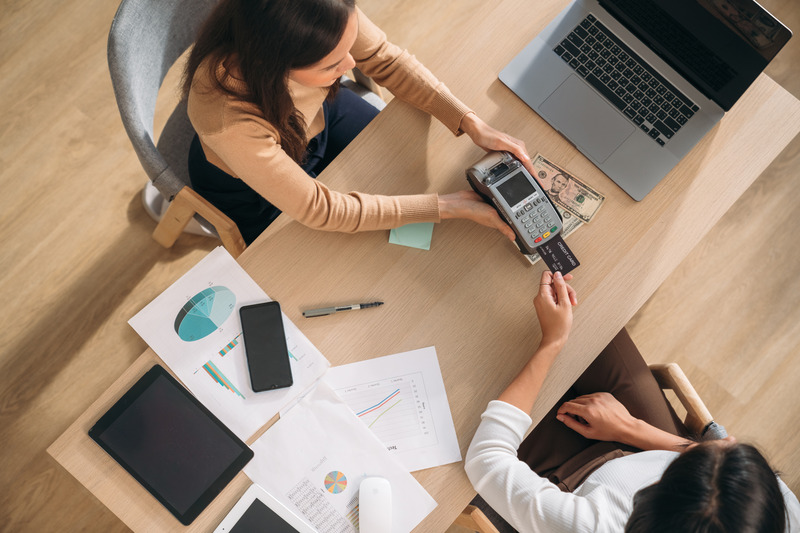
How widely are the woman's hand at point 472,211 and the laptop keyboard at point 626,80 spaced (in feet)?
1.16

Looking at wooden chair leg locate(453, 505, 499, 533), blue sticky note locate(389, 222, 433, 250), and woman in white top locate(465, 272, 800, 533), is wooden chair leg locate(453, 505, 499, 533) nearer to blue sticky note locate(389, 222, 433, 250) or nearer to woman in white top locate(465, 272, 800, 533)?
woman in white top locate(465, 272, 800, 533)

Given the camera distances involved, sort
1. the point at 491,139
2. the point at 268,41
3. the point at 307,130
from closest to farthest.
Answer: the point at 268,41, the point at 491,139, the point at 307,130

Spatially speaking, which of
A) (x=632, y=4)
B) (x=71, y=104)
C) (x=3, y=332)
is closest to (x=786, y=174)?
Answer: (x=632, y=4)

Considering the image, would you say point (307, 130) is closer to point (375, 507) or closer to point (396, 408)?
point (396, 408)

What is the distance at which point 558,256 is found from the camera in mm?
1104

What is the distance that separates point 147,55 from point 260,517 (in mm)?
925

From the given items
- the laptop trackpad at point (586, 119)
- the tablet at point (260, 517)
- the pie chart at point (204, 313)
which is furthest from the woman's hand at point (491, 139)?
the tablet at point (260, 517)

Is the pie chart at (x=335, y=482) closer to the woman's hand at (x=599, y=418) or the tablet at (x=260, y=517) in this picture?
the tablet at (x=260, y=517)

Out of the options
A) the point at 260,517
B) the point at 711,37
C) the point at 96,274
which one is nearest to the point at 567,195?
the point at 711,37

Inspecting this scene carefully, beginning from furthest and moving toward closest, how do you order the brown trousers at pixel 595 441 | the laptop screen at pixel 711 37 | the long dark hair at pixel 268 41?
the brown trousers at pixel 595 441 < the laptop screen at pixel 711 37 < the long dark hair at pixel 268 41

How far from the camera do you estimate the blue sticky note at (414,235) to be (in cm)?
115

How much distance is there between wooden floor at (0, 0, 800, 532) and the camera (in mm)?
1739

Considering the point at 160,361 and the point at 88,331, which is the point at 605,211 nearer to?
the point at 160,361

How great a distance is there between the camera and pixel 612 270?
1.14 meters
